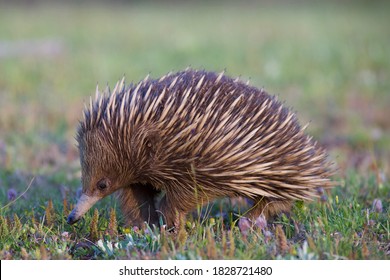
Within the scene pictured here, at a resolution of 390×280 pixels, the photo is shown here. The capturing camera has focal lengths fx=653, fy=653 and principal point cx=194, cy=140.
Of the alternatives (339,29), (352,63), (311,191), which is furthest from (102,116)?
(339,29)

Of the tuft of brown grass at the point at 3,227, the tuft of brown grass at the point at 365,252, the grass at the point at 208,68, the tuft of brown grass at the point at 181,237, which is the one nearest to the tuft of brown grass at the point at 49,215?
the grass at the point at 208,68

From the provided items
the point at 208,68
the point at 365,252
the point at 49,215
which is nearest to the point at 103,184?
the point at 49,215

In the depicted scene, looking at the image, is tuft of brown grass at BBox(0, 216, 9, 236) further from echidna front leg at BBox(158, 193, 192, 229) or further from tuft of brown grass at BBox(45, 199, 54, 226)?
echidna front leg at BBox(158, 193, 192, 229)

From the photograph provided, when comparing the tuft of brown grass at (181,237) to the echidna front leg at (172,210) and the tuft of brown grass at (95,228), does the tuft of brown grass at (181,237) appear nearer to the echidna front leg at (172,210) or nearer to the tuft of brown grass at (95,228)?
the echidna front leg at (172,210)

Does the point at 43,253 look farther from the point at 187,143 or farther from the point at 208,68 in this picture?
the point at 208,68

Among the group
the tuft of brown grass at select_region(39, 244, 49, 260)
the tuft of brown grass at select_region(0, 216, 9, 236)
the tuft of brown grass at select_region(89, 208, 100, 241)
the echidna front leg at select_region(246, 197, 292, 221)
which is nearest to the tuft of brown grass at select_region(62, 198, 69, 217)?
the tuft of brown grass at select_region(89, 208, 100, 241)
